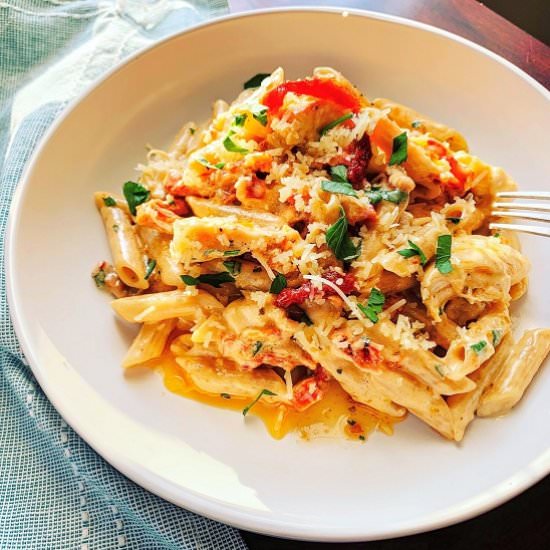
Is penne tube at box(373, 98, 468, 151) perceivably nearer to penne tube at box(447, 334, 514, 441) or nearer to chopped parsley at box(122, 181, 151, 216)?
penne tube at box(447, 334, 514, 441)

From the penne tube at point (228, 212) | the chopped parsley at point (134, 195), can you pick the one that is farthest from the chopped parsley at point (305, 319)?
the chopped parsley at point (134, 195)

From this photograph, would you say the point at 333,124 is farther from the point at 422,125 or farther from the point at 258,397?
the point at 258,397

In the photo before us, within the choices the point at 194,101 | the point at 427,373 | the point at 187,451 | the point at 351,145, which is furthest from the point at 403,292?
the point at 194,101

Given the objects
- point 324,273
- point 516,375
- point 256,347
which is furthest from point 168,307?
point 516,375

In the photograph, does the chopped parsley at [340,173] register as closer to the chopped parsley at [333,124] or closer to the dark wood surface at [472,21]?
the chopped parsley at [333,124]

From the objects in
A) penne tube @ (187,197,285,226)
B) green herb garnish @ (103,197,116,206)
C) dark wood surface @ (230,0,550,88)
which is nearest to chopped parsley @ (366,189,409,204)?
penne tube @ (187,197,285,226)
